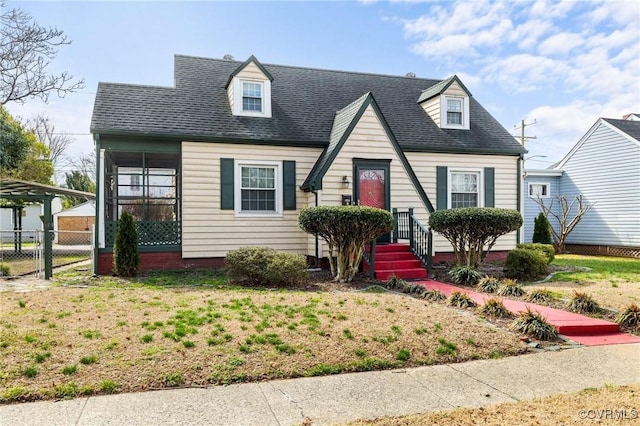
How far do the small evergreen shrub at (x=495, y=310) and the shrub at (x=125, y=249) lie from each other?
8218 mm

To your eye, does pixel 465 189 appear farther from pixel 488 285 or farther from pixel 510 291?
pixel 510 291

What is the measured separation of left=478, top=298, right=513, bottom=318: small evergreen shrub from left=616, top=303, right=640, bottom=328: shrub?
1614mm

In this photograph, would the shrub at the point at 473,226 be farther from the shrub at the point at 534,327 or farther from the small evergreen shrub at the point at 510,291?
the shrub at the point at 534,327

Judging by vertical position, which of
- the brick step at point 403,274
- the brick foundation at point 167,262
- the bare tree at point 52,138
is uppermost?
the bare tree at point 52,138

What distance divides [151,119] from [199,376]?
960 cm

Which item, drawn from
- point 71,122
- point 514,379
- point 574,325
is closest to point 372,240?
point 574,325

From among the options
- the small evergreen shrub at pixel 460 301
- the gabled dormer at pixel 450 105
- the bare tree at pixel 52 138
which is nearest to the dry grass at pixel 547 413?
the small evergreen shrub at pixel 460 301

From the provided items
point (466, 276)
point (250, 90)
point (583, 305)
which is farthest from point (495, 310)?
point (250, 90)

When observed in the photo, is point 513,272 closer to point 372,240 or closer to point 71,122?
point 372,240

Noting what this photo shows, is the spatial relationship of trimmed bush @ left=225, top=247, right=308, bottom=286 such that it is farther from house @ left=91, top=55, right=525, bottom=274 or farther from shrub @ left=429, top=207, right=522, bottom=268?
shrub @ left=429, top=207, right=522, bottom=268

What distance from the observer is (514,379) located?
450cm

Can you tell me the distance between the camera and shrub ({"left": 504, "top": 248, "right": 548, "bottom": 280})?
10.8m

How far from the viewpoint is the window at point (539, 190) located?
21.8 metres

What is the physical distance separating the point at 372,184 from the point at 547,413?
9.38 meters
